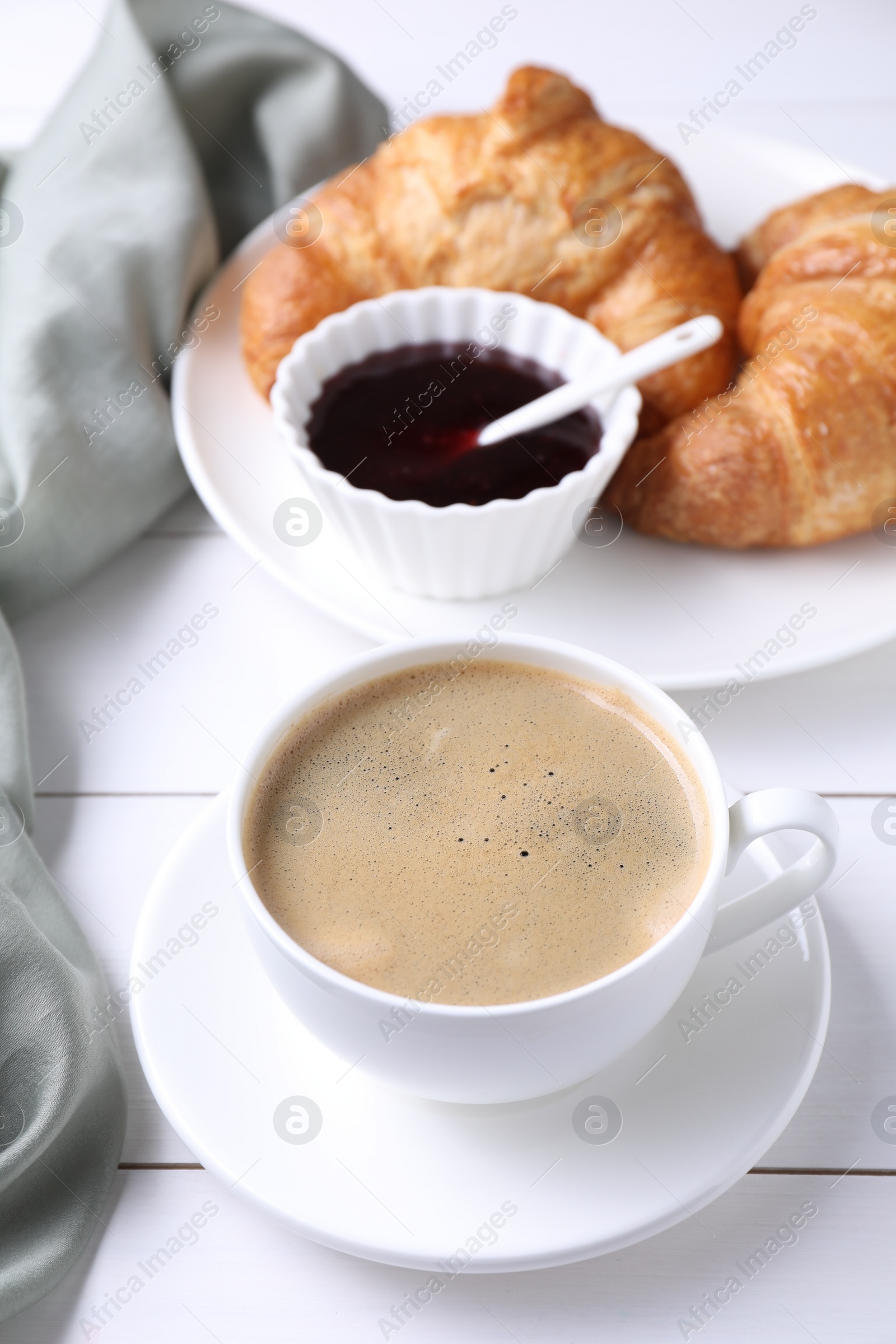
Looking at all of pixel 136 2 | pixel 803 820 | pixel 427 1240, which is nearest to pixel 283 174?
pixel 136 2

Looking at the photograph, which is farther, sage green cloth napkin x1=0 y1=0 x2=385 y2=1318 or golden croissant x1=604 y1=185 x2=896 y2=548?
golden croissant x1=604 y1=185 x2=896 y2=548

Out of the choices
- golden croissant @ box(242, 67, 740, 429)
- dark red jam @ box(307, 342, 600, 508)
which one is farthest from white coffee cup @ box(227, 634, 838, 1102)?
golden croissant @ box(242, 67, 740, 429)

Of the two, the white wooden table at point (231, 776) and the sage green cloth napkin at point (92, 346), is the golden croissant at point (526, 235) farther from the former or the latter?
the white wooden table at point (231, 776)

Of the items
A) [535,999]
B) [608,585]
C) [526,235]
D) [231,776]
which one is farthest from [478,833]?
[526,235]

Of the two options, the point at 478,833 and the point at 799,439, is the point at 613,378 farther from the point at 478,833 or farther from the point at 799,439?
the point at 478,833

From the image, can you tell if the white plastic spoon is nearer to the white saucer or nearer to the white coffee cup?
the white coffee cup

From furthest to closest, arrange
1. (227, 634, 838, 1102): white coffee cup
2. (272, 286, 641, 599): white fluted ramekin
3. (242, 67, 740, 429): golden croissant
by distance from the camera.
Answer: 1. (242, 67, 740, 429): golden croissant
2. (272, 286, 641, 599): white fluted ramekin
3. (227, 634, 838, 1102): white coffee cup

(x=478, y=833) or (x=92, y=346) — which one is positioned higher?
(x=92, y=346)
